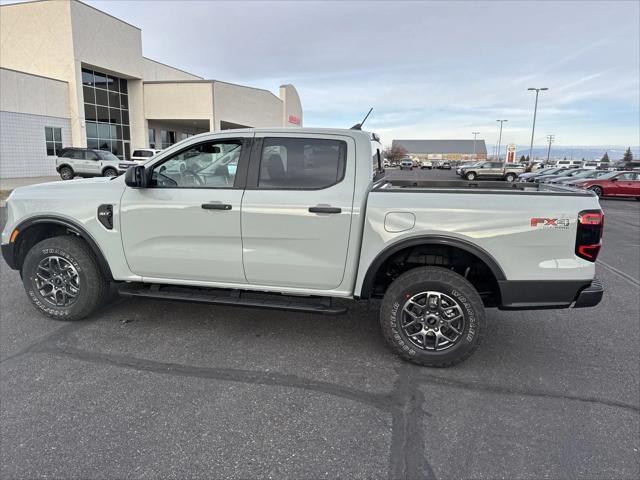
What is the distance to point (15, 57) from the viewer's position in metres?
30.2

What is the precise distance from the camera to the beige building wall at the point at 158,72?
43.5 meters

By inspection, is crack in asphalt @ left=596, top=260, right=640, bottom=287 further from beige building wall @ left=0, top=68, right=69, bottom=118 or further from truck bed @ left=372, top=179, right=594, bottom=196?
beige building wall @ left=0, top=68, right=69, bottom=118

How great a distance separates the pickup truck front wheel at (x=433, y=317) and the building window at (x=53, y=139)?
30.6 meters

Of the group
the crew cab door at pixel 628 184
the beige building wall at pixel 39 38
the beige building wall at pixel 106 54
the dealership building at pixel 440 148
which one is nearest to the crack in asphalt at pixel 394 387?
the crew cab door at pixel 628 184

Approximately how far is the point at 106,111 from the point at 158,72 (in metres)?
14.7

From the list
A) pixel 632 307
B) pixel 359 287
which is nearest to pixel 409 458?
pixel 359 287

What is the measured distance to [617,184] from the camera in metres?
22.4

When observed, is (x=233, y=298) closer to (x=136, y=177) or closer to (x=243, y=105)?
(x=136, y=177)

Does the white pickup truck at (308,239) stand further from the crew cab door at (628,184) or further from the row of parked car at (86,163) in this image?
the row of parked car at (86,163)

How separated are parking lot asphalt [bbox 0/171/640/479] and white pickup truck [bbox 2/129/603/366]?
0.41 m

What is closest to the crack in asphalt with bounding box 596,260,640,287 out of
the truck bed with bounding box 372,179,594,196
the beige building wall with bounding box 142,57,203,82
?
the truck bed with bounding box 372,179,594,196

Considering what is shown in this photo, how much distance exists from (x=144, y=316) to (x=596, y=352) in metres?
4.35

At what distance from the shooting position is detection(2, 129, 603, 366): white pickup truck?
11.1 feet

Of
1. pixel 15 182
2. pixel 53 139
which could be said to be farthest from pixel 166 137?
pixel 15 182
